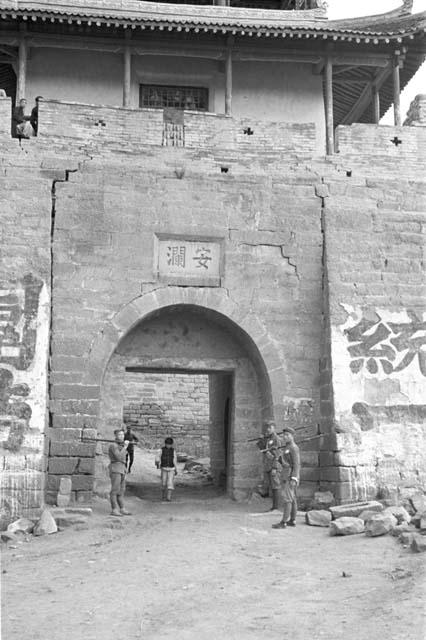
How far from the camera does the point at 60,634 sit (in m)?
6.17

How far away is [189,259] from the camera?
11180mm

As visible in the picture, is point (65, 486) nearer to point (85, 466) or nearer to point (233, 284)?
point (85, 466)

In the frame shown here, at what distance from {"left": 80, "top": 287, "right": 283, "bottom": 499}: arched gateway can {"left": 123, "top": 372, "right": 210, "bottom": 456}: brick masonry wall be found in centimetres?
729

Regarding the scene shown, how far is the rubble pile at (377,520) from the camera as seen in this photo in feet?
28.8

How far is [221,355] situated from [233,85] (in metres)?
4.96

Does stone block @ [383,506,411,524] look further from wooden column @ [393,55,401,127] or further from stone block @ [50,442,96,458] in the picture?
wooden column @ [393,55,401,127]

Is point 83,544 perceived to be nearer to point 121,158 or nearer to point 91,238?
point 91,238

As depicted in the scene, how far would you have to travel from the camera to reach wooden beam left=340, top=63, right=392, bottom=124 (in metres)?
14.3

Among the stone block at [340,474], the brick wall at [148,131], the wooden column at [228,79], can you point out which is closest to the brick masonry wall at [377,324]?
the stone block at [340,474]

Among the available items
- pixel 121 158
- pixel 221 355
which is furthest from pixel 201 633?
pixel 121 158

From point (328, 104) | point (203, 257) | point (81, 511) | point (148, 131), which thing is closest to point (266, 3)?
point (328, 104)

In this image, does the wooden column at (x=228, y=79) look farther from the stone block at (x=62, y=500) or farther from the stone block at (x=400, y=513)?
the stone block at (x=400, y=513)

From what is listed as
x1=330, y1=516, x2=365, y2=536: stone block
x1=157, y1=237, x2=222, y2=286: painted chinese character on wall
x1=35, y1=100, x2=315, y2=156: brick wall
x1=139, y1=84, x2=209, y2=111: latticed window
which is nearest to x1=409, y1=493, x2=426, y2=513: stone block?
x1=330, y1=516, x2=365, y2=536: stone block

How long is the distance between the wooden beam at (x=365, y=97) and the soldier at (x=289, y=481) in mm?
6881
